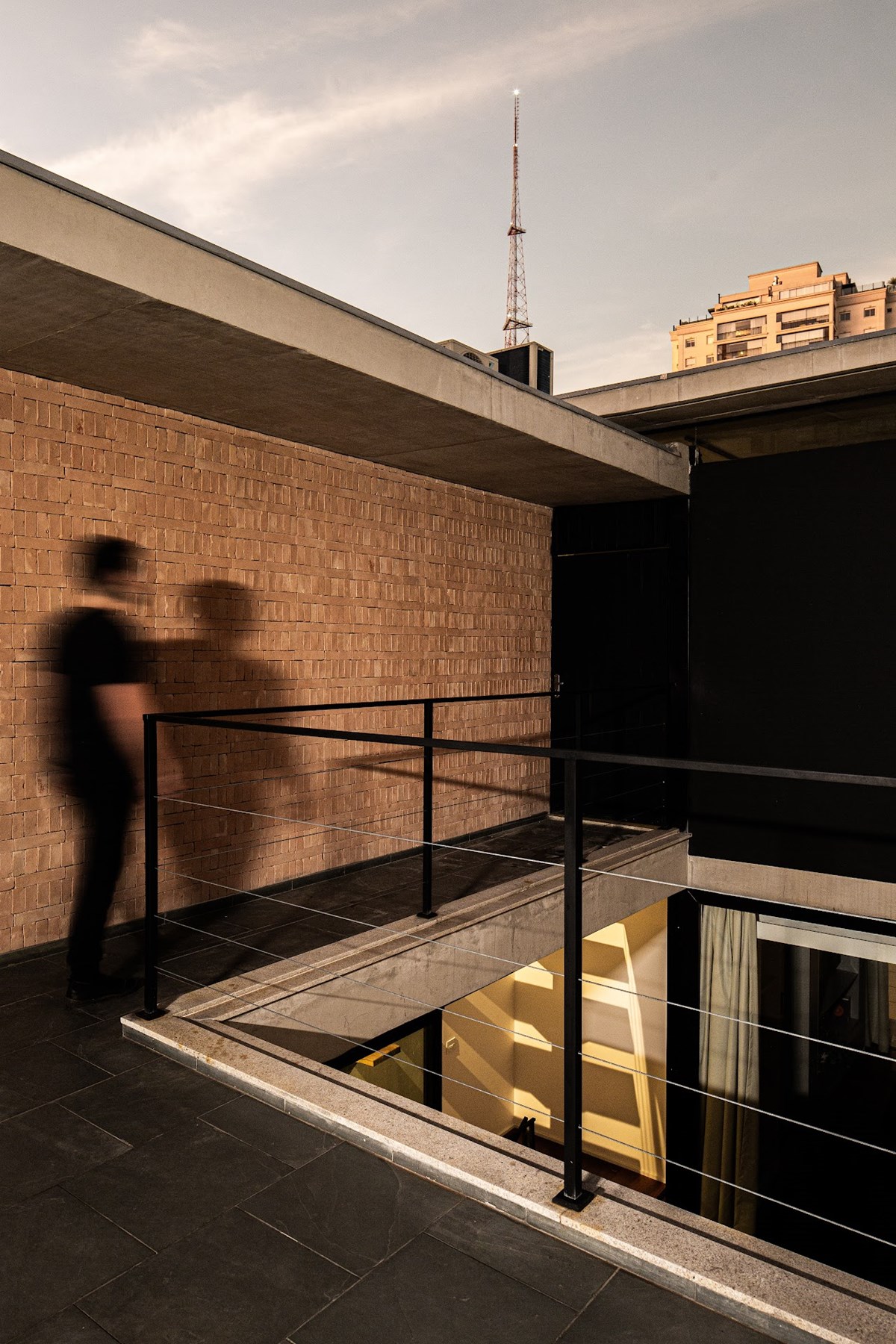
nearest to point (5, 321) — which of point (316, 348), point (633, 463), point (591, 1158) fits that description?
point (316, 348)

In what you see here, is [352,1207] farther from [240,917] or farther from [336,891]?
[336,891]

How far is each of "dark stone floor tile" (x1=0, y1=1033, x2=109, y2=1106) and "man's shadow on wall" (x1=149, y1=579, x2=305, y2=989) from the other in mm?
1312

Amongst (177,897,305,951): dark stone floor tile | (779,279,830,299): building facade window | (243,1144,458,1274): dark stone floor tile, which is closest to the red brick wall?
(177,897,305,951): dark stone floor tile

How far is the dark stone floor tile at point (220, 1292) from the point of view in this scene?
5.22 feet

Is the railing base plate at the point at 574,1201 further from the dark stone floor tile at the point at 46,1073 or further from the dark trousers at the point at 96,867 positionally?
the dark trousers at the point at 96,867

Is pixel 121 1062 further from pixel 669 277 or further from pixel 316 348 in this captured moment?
pixel 669 277

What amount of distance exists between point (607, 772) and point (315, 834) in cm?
275

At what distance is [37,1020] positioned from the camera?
3.04m

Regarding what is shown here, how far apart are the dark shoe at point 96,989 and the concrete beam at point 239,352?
2.40 meters

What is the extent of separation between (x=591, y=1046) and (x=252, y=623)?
5.82 metres

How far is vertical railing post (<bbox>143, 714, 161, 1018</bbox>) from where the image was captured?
2934mm

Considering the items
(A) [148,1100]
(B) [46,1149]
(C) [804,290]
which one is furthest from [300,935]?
(C) [804,290]

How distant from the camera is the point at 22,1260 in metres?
1.77

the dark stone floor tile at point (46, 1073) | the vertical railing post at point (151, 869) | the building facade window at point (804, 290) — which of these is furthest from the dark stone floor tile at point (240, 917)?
the building facade window at point (804, 290)
